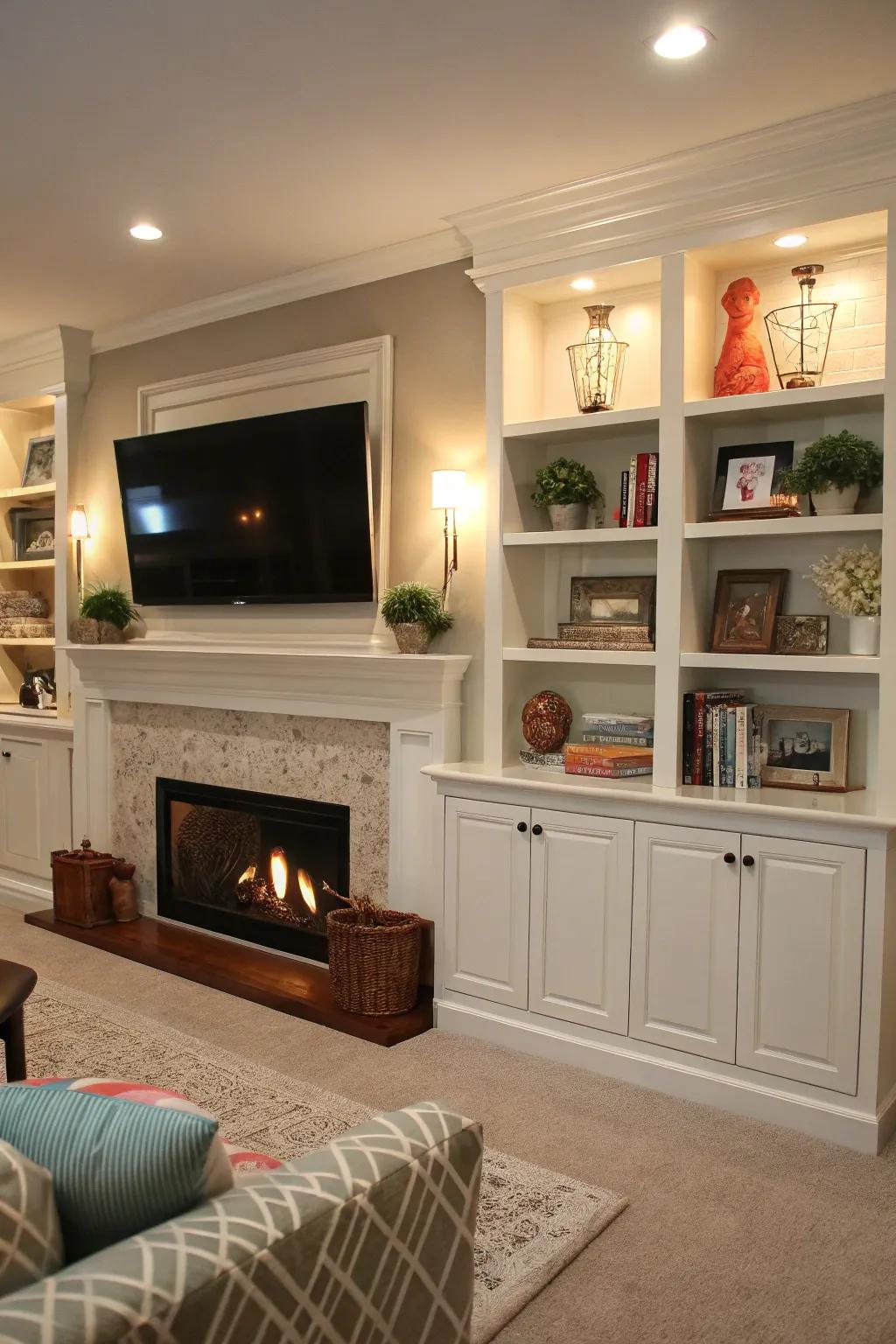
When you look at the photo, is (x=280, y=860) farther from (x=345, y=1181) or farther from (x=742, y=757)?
(x=345, y=1181)

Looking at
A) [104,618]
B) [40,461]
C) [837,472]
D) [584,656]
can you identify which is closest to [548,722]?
[584,656]

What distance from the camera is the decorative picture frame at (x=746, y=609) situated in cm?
329

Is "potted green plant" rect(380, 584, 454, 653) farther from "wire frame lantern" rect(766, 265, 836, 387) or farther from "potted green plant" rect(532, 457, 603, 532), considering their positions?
"wire frame lantern" rect(766, 265, 836, 387)

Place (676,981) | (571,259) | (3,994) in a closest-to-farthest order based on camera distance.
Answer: (3,994), (676,981), (571,259)

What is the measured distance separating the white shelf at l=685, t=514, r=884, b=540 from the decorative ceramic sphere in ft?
2.53

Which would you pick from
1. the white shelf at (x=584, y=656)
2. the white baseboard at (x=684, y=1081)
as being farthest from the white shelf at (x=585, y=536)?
the white baseboard at (x=684, y=1081)

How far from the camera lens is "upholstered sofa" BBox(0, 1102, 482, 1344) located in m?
1.13

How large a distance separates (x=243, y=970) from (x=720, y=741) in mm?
2080

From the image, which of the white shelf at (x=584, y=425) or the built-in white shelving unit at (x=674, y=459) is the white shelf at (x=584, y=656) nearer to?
the built-in white shelving unit at (x=674, y=459)

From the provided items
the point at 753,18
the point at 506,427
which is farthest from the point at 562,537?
the point at 753,18

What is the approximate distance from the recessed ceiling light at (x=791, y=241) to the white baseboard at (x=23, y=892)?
13.9ft

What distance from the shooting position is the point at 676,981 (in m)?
3.18

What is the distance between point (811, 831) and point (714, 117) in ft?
6.27

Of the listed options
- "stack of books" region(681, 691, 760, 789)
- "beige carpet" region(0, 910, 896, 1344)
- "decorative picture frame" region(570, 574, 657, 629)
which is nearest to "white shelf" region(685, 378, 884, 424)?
"decorative picture frame" region(570, 574, 657, 629)
